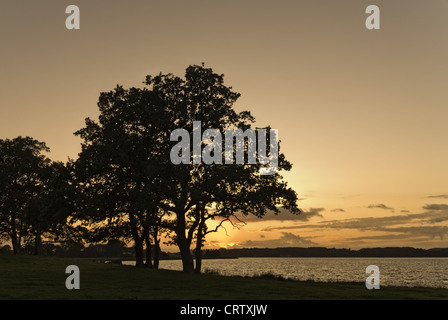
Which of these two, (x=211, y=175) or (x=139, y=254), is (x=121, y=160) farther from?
(x=139, y=254)

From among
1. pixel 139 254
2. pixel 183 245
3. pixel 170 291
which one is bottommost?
pixel 139 254

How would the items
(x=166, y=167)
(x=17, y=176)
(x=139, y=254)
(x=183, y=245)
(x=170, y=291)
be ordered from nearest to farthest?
(x=170, y=291) → (x=166, y=167) → (x=183, y=245) → (x=139, y=254) → (x=17, y=176)

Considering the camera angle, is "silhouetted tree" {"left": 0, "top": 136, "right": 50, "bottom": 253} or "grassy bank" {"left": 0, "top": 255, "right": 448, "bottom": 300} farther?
"silhouetted tree" {"left": 0, "top": 136, "right": 50, "bottom": 253}

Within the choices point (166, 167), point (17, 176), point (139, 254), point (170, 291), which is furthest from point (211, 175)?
point (17, 176)

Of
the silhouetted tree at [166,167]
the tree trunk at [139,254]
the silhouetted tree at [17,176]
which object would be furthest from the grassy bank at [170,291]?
the silhouetted tree at [17,176]

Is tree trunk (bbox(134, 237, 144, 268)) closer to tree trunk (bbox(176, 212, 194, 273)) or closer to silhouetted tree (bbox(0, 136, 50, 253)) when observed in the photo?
Result: tree trunk (bbox(176, 212, 194, 273))

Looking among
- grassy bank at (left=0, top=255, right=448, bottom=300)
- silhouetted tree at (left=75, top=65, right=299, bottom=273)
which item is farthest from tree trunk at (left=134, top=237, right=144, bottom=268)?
grassy bank at (left=0, top=255, right=448, bottom=300)

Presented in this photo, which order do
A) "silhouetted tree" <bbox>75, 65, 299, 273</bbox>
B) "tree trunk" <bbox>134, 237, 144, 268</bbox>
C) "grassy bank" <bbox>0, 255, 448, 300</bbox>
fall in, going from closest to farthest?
"grassy bank" <bbox>0, 255, 448, 300</bbox>, "silhouetted tree" <bbox>75, 65, 299, 273</bbox>, "tree trunk" <bbox>134, 237, 144, 268</bbox>

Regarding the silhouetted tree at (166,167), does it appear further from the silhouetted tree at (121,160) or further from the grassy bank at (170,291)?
the grassy bank at (170,291)

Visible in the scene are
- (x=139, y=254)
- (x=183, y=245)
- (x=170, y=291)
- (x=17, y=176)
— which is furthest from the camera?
(x=17, y=176)
